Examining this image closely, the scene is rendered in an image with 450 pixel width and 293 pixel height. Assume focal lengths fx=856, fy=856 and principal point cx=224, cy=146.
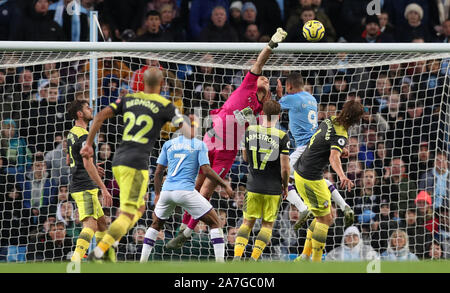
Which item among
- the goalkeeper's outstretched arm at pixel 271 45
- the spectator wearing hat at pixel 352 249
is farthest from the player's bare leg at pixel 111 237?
the spectator wearing hat at pixel 352 249

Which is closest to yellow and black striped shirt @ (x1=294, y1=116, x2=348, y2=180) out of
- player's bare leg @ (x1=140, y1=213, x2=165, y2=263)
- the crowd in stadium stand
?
player's bare leg @ (x1=140, y1=213, x2=165, y2=263)

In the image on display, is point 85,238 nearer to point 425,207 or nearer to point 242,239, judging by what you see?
point 242,239

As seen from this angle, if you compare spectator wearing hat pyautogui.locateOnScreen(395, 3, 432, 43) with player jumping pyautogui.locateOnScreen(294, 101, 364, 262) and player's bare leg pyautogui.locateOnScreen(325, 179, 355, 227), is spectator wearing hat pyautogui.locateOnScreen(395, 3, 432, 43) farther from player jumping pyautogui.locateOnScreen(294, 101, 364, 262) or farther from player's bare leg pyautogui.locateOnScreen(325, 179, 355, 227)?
player jumping pyautogui.locateOnScreen(294, 101, 364, 262)

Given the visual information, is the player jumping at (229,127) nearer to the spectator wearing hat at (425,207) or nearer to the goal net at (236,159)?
the goal net at (236,159)

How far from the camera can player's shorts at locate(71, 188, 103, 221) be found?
11.2 metres

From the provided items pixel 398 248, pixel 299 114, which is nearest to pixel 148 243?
pixel 299 114

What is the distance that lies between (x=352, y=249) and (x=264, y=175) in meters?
2.77

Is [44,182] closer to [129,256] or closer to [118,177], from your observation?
[129,256]

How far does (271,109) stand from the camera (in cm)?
1080

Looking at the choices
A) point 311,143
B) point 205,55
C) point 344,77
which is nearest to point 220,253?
point 311,143

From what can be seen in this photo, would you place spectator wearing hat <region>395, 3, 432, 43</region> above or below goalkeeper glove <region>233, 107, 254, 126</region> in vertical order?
above

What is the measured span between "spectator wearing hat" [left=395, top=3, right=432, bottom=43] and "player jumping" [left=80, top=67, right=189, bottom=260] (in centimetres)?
720

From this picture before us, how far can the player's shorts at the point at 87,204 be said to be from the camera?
440 inches
